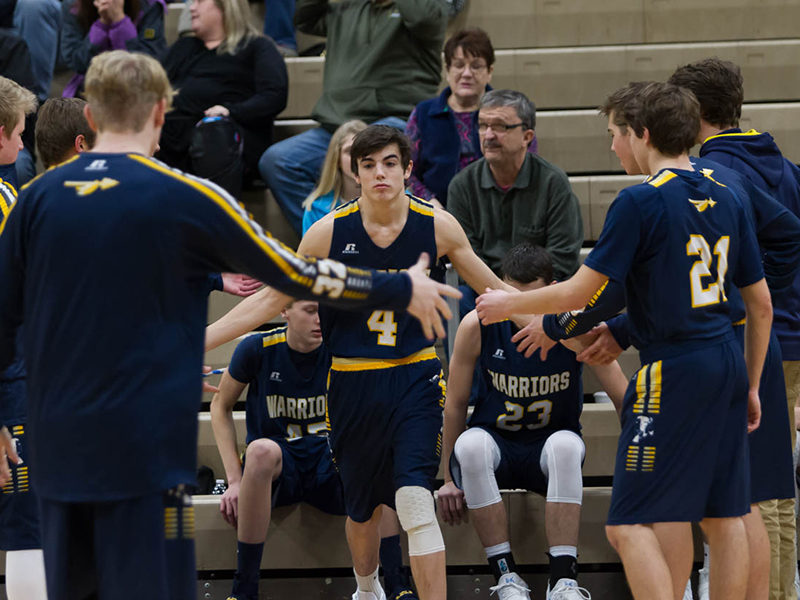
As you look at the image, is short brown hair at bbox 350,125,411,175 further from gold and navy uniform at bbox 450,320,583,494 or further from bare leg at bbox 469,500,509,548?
bare leg at bbox 469,500,509,548

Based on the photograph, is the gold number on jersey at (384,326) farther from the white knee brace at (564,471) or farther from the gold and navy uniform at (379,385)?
the white knee brace at (564,471)

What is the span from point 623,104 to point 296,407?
211 centimetres

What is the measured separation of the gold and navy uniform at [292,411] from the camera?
4707mm

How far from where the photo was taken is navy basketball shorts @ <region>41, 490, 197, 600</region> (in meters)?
2.49

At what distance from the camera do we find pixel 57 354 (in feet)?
8.26

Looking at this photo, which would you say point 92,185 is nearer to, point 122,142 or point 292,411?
point 122,142

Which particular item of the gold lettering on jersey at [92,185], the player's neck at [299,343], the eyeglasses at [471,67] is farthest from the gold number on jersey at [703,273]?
the eyeglasses at [471,67]

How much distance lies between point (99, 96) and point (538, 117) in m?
4.38

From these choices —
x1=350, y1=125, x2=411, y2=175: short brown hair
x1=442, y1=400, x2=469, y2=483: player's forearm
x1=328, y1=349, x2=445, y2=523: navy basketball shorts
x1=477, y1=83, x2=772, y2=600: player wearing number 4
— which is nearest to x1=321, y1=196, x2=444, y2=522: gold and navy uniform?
x1=328, y1=349, x2=445, y2=523: navy basketball shorts

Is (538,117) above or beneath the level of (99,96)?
above

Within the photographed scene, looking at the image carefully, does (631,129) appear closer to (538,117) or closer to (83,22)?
(538,117)

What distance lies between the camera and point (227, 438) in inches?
184

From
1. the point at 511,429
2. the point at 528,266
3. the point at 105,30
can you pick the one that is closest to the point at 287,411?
the point at 511,429

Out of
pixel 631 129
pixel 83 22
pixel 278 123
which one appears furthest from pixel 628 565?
pixel 83 22
